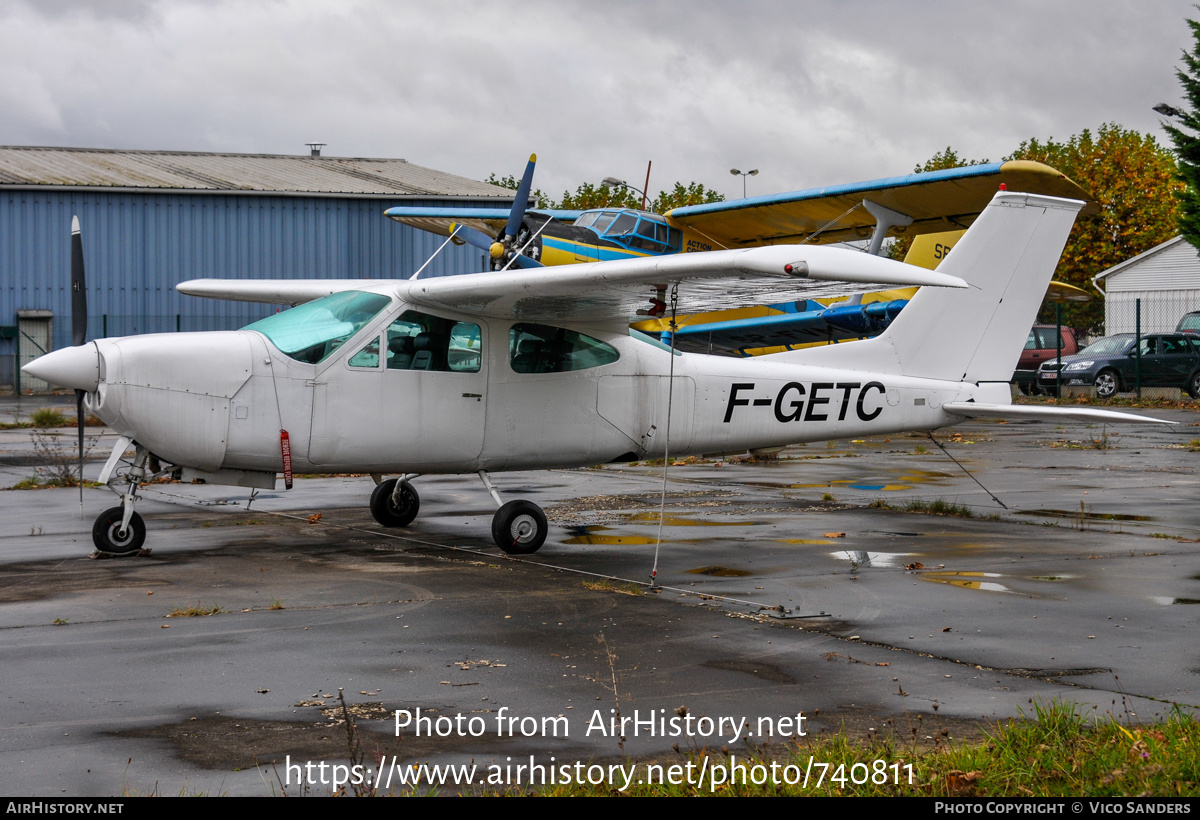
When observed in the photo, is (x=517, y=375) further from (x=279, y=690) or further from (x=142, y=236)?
(x=142, y=236)

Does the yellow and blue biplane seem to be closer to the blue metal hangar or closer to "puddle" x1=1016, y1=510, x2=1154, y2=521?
"puddle" x1=1016, y1=510, x2=1154, y2=521

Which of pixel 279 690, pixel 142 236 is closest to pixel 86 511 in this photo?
pixel 279 690

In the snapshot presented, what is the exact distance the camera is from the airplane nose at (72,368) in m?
8.02

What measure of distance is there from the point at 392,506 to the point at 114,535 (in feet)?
8.55

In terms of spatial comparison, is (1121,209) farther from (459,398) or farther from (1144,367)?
(459,398)

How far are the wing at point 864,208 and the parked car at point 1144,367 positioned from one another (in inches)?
414

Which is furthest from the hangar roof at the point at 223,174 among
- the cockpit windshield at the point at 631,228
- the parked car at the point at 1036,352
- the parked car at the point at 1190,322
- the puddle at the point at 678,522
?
the puddle at the point at 678,522

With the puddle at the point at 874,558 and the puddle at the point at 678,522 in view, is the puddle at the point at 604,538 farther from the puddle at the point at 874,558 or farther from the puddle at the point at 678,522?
the puddle at the point at 874,558

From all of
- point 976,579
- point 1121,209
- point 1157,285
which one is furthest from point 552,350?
point 1121,209

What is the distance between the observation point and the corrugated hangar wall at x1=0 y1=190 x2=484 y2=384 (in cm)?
3766

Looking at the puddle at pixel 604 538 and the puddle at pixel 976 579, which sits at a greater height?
the puddle at pixel 976 579

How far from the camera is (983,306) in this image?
1084cm

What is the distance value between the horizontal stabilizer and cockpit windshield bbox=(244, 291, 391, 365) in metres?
5.40

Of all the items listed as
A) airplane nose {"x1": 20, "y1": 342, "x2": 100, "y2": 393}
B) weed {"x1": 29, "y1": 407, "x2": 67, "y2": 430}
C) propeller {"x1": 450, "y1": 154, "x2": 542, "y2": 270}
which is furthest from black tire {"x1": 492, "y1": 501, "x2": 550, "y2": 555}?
weed {"x1": 29, "y1": 407, "x2": 67, "y2": 430}
